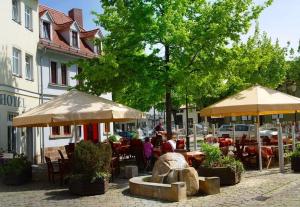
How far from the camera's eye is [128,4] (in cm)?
1911

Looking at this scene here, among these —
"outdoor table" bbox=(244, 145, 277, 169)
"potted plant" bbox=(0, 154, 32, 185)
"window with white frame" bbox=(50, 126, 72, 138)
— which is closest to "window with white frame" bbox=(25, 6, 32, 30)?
"window with white frame" bbox=(50, 126, 72, 138)

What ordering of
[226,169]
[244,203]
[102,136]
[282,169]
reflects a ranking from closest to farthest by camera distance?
[244,203]
[226,169]
[282,169]
[102,136]

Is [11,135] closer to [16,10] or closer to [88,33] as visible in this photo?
[16,10]

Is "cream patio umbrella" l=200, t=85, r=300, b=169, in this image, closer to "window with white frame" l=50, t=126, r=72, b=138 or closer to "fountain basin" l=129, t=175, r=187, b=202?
"fountain basin" l=129, t=175, r=187, b=202

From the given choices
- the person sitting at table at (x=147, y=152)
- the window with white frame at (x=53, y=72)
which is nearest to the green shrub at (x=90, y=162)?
the person sitting at table at (x=147, y=152)

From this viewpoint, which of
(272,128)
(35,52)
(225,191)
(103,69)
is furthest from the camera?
(272,128)

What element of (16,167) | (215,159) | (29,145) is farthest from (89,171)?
(29,145)

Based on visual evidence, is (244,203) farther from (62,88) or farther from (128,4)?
(62,88)

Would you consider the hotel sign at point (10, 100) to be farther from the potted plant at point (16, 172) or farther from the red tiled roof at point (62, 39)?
the potted plant at point (16, 172)

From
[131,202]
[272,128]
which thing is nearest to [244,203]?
[131,202]

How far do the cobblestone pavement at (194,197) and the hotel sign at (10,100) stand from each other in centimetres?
720

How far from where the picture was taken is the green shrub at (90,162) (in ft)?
41.9

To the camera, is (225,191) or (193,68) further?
(193,68)

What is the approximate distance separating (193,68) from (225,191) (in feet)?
25.6
